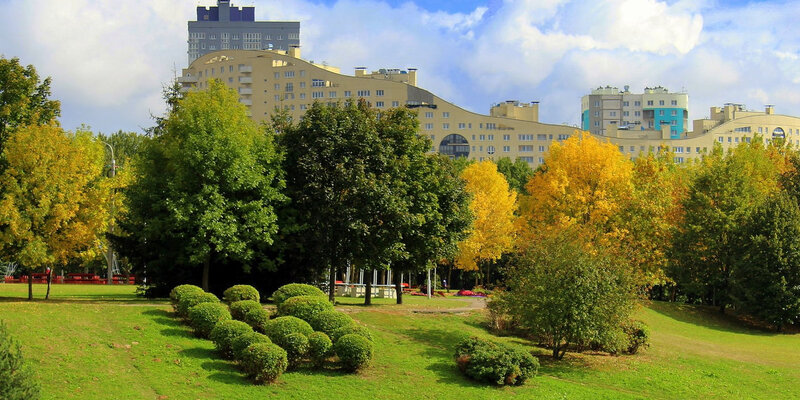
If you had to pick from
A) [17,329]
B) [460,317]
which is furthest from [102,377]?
→ [460,317]

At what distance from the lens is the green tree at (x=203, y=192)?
33.9 m

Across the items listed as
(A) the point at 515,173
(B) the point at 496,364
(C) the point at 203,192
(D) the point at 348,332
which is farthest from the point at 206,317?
(A) the point at 515,173

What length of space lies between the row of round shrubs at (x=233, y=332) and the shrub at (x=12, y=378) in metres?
8.19

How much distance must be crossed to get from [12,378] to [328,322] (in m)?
13.1

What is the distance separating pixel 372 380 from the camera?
2553cm

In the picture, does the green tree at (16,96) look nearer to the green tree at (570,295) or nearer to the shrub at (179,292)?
the shrub at (179,292)

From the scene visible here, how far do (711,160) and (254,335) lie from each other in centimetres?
4483

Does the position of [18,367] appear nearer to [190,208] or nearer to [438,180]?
[190,208]

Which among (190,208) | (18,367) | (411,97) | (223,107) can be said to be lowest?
(18,367)

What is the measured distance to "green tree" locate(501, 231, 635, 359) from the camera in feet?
101

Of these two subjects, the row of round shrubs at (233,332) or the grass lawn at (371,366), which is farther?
the row of round shrubs at (233,332)

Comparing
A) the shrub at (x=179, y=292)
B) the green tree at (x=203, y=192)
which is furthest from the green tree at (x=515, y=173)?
the shrub at (x=179, y=292)

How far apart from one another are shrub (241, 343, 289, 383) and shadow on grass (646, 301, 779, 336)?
31783mm

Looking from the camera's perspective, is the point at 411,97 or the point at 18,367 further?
the point at 411,97
